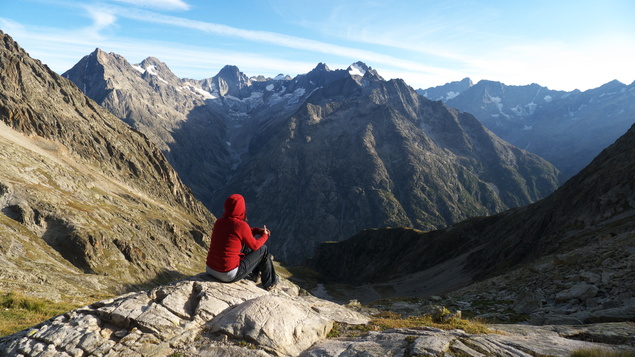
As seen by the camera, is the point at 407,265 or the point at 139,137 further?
the point at 139,137

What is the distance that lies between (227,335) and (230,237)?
132 inches

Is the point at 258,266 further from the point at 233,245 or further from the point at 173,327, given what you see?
the point at 173,327

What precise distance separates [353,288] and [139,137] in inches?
5182

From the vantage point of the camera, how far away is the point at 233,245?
41.3 ft

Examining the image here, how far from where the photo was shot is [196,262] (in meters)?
121

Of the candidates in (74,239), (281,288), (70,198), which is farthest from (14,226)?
(281,288)

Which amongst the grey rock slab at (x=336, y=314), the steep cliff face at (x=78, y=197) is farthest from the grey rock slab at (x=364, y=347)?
the steep cliff face at (x=78, y=197)

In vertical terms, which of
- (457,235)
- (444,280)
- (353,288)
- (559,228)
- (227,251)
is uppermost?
(227,251)

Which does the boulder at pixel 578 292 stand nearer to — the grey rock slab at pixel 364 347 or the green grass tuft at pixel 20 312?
the grey rock slab at pixel 364 347

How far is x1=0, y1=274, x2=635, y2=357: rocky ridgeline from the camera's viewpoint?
980 centimetres

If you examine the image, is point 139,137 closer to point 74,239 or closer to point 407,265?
point 74,239

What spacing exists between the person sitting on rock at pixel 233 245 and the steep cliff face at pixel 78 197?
34087 millimetres

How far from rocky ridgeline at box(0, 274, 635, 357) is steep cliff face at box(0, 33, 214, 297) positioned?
3343 centimetres

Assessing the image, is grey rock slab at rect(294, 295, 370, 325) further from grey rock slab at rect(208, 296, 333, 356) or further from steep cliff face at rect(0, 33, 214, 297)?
steep cliff face at rect(0, 33, 214, 297)
